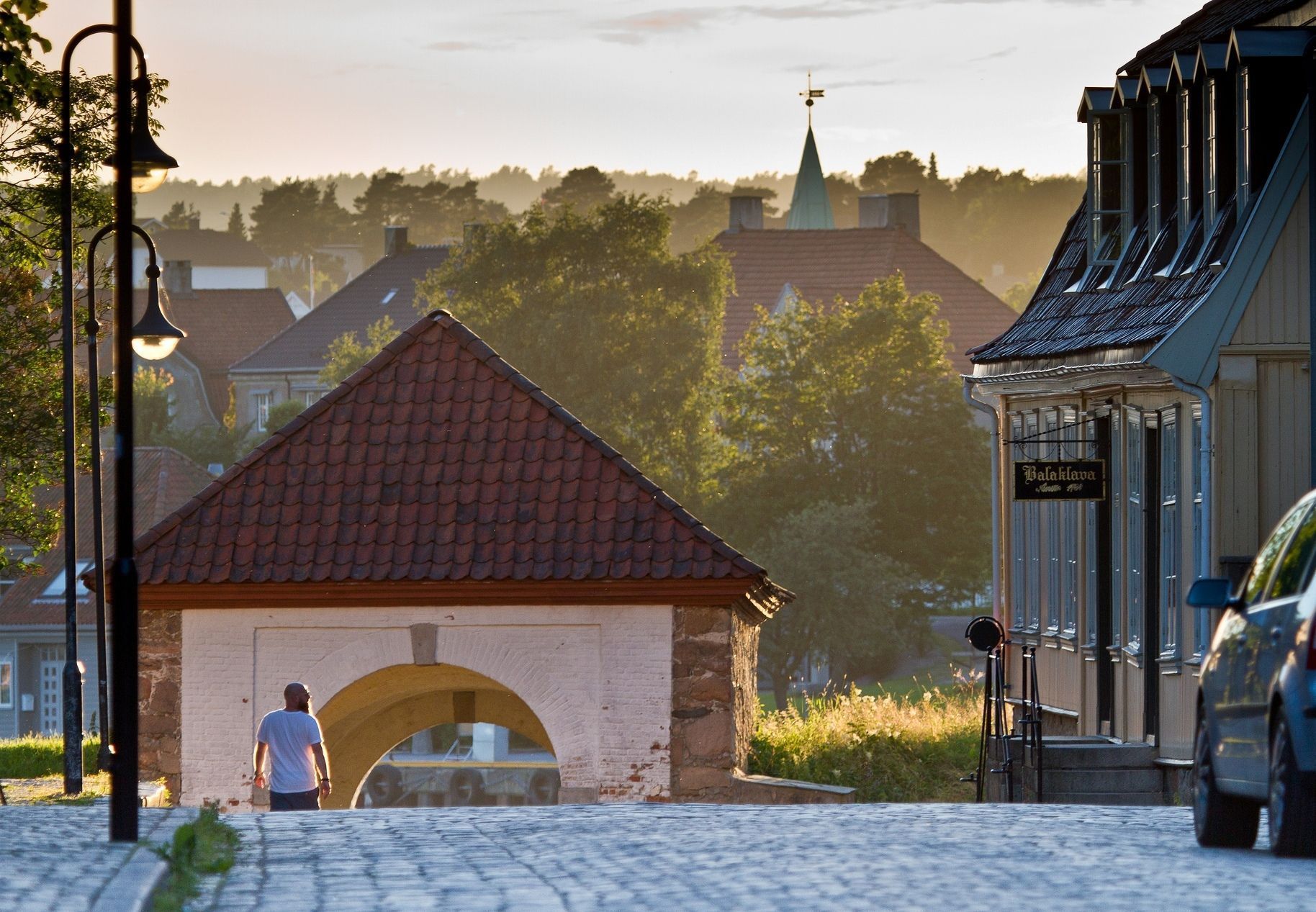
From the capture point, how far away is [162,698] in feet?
74.7

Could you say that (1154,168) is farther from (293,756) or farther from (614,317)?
(614,317)

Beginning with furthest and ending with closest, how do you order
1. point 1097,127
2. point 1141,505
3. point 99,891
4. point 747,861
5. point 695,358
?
point 695,358, point 1097,127, point 1141,505, point 747,861, point 99,891

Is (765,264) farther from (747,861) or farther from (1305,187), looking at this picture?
(747,861)


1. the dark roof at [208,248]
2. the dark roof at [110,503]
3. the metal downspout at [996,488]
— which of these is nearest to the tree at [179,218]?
the dark roof at [208,248]

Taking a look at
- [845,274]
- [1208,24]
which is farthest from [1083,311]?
[845,274]

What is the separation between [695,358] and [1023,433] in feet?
130

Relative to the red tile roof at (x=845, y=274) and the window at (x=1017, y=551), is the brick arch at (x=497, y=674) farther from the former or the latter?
the red tile roof at (x=845, y=274)

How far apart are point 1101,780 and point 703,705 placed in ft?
12.6

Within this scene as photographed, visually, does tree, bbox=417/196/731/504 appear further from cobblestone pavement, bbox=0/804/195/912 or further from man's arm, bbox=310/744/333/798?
cobblestone pavement, bbox=0/804/195/912

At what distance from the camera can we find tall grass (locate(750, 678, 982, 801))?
84.6 feet

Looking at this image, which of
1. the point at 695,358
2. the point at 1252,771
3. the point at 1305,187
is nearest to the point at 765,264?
the point at 695,358

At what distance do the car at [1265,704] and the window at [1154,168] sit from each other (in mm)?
11086

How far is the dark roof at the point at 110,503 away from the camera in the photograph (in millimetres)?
62656

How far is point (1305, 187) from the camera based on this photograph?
60.3ft
